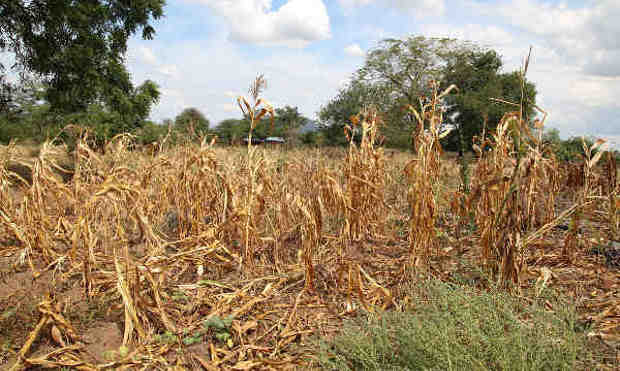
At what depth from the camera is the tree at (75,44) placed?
9234 mm

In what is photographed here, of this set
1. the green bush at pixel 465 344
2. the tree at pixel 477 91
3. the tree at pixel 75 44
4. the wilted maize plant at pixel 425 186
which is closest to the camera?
the green bush at pixel 465 344

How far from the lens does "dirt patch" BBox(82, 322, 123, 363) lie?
5.82ft

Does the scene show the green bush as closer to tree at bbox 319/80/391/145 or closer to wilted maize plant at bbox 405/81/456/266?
wilted maize plant at bbox 405/81/456/266

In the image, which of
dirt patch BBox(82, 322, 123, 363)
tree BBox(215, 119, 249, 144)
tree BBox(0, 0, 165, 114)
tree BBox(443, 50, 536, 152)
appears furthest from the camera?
tree BBox(443, 50, 536, 152)

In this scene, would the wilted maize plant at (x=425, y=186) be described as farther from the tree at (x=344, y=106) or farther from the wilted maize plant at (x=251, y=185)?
the tree at (x=344, y=106)

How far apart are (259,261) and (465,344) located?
5.33 feet

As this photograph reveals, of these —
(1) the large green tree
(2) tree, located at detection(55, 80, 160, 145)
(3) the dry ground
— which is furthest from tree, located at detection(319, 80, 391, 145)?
(3) the dry ground

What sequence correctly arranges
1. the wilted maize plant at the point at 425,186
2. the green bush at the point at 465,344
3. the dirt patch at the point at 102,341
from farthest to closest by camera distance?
the wilted maize plant at the point at 425,186
the dirt patch at the point at 102,341
the green bush at the point at 465,344

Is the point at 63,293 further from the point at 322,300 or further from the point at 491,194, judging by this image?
the point at 491,194

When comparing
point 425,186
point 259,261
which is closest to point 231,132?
point 259,261

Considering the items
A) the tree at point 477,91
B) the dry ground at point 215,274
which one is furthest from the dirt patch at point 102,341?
the tree at point 477,91

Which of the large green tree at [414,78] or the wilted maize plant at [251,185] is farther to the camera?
the large green tree at [414,78]

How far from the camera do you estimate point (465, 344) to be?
1.65 m

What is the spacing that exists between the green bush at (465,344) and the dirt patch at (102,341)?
1.06m
